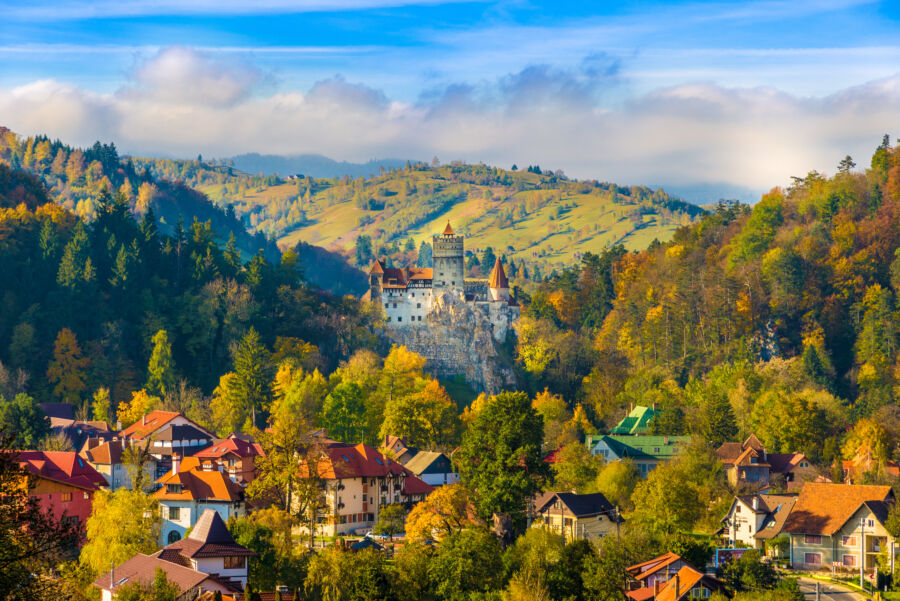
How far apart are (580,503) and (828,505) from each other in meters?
13.9

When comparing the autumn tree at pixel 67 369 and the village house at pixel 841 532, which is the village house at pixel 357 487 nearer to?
the village house at pixel 841 532

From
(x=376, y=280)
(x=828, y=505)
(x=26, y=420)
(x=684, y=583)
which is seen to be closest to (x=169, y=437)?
(x=26, y=420)

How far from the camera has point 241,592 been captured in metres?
56.9

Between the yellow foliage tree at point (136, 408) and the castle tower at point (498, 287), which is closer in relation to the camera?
the yellow foliage tree at point (136, 408)

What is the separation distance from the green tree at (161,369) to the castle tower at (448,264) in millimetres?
37622

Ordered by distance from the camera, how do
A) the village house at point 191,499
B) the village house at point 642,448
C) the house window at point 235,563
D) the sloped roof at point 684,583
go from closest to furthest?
1. the sloped roof at point 684,583
2. the house window at point 235,563
3. the village house at point 191,499
4. the village house at point 642,448

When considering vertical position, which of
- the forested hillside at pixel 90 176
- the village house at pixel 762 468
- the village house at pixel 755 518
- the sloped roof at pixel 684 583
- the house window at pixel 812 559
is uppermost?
the forested hillside at pixel 90 176

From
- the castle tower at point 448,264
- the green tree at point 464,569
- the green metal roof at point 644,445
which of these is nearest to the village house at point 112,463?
the green tree at point 464,569

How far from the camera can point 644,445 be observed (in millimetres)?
100125

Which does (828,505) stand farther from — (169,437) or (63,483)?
(169,437)

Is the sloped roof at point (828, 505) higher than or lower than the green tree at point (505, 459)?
lower

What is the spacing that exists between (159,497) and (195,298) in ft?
171

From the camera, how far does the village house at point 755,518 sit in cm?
7388

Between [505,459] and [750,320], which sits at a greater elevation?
[750,320]
